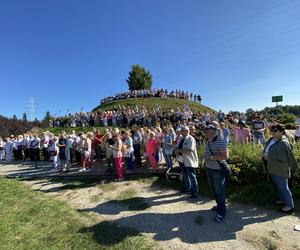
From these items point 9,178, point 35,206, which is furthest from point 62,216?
point 9,178

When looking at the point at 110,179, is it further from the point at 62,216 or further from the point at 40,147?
the point at 40,147

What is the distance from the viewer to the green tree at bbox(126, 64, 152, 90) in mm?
63406

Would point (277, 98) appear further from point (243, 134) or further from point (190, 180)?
point (190, 180)

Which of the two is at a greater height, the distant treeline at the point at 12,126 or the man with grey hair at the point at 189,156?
the distant treeline at the point at 12,126

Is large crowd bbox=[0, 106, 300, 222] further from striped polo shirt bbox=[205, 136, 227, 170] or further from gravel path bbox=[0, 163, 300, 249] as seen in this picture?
gravel path bbox=[0, 163, 300, 249]

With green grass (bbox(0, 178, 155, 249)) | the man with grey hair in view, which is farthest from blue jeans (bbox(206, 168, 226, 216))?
green grass (bbox(0, 178, 155, 249))

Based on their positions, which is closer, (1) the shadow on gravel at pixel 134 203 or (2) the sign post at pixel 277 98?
(1) the shadow on gravel at pixel 134 203

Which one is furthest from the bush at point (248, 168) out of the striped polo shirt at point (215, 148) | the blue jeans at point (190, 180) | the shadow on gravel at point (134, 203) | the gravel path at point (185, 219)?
the striped polo shirt at point (215, 148)

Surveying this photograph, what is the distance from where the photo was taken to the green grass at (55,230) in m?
5.62

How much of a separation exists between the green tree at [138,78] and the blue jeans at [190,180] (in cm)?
5583

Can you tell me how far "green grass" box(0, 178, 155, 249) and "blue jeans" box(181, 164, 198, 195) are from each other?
2.42 m

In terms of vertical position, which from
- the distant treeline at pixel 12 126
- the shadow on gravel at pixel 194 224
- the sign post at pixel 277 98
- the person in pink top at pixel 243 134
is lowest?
the shadow on gravel at pixel 194 224

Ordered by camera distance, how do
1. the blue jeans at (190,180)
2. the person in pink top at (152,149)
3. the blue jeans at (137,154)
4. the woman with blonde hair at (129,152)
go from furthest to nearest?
1. the blue jeans at (137,154)
2. the woman with blonde hair at (129,152)
3. the person in pink top at (152,149)
4. the blue jeans at (190,180)

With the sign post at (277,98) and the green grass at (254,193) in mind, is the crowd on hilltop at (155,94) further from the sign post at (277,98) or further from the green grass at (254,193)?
the green grass at (254,193)
